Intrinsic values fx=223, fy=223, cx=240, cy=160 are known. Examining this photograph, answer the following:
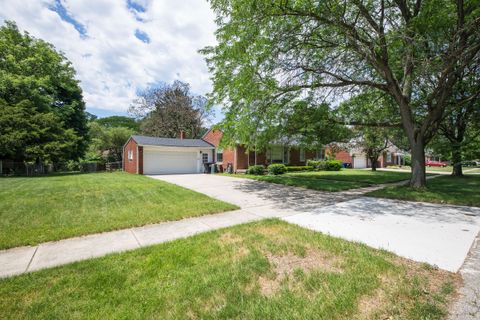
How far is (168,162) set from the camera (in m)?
20.9

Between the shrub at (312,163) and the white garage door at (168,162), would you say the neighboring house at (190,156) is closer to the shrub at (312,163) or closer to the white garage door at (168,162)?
the white garage door at (168,162)

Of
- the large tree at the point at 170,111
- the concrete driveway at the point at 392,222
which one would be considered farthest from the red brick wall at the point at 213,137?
the concrete driveway at the point at 392,222

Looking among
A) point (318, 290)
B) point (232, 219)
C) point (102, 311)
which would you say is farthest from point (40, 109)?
point (318, 290)

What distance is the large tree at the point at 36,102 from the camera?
17078 mm

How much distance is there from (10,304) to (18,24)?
33.5 m

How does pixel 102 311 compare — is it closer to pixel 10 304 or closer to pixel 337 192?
pixel 10 304

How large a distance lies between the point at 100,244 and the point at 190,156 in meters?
18.2

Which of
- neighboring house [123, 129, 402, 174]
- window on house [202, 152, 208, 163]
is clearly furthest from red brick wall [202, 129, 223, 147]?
window on house [202, 152, 208, 163]

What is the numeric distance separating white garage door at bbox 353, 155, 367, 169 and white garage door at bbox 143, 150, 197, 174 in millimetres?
24942

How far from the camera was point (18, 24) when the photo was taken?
23.4 meters

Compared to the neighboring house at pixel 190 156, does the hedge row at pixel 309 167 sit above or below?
below

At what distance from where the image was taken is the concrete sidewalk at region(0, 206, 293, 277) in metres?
3.42

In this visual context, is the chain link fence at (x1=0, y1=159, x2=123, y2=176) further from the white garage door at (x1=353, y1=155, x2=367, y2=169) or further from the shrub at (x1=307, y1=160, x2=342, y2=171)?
the white garage door at (x1=353, y1=155, x2=367, y2=169)

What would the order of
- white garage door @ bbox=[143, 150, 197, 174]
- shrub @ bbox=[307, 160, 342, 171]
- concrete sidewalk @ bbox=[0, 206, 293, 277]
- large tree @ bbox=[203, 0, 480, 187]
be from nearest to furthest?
concrete sidewalk @ bbox=[0, 206, 293, 277], large tree @ bbox=[203, 0, 480, 187], white garage door @ bbox=[143, 150, 197, 174], shrub @ bbox=[307, 160, 342, 171]
